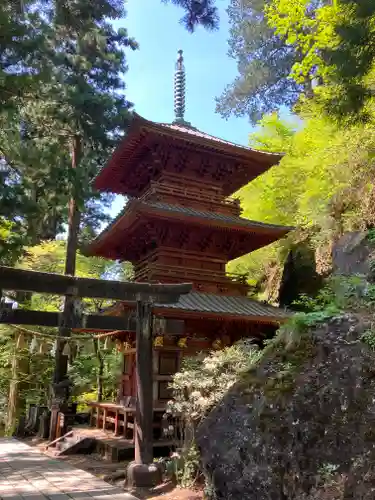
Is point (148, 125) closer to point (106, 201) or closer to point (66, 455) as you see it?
point (66, 455)

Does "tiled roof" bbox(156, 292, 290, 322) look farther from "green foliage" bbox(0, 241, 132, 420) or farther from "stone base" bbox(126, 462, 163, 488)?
"green foliage" bbox(0, 241, 132, 420)

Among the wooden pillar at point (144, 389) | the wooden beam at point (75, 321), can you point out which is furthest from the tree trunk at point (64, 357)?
the wooden pillar at point (144, 389)

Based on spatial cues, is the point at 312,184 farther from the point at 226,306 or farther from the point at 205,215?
the point at 226,306

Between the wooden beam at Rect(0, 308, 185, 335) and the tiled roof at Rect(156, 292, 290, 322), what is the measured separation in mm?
1901

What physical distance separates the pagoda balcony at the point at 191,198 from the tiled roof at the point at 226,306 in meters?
2.68

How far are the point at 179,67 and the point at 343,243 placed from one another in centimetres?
1142

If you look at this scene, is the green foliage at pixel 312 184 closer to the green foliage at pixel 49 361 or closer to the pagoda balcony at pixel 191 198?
the pagoda balcony at pixel 191 198

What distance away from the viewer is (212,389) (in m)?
7.28

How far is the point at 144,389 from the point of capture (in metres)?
7.78

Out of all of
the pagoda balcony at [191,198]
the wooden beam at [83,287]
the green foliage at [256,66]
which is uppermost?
the green foliage at [256,66]

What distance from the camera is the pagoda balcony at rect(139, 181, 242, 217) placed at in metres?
12.6

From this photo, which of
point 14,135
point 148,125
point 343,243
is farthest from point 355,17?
point 14,135

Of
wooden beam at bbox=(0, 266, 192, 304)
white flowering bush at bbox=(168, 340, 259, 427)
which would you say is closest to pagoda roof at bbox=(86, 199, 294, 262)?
wooden beam at bbox=(0, 266, 192, 304)

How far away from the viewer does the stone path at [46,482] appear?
6.80 meters
